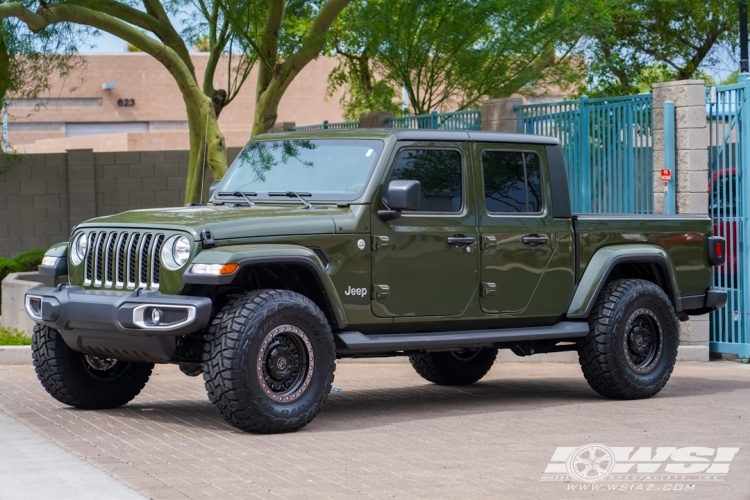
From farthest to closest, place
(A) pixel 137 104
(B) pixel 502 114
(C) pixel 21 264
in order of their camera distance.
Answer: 1. (A) pixel 137 104
2. (C) pixel 21 264
3. (B) pixel 502 114

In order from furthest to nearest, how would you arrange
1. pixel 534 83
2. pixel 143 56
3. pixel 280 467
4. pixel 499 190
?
pixel 143 56 → pixel 534 83 → pixel 499 190 → pixel 280 467

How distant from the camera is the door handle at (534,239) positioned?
965 centimetres

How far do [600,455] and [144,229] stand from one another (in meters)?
3.33

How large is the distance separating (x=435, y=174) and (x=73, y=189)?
558 inches

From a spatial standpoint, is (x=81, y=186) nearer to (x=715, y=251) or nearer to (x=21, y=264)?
(x=21, y=264)

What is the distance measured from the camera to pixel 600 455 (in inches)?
297

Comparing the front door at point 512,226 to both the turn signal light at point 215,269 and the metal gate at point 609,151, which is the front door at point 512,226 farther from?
the metal gate at point 609,151

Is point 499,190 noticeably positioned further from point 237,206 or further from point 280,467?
point 280,467

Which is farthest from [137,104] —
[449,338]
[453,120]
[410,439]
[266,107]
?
[410,439]

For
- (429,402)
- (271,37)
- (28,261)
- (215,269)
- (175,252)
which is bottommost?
(429,402)

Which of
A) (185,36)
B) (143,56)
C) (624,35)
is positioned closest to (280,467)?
(185,36)

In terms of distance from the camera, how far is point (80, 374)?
9.23m

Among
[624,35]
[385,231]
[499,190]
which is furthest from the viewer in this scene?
[624,35]

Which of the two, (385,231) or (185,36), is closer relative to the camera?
(385,231)
